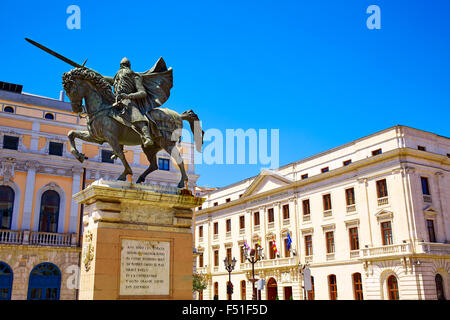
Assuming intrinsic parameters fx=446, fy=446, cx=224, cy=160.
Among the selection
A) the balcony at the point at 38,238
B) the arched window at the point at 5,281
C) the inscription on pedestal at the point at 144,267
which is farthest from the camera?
the balcony at the point at 38,238

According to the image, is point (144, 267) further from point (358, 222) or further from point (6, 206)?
point (358, 222)

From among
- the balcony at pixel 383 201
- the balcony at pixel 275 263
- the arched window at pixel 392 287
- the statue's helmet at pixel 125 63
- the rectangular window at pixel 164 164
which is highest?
the rectangular window at pixel 164 164

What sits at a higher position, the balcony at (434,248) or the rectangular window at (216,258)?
the rectangular window at (216,258)

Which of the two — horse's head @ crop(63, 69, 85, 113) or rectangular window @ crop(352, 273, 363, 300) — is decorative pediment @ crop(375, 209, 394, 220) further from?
horse's head @ crop(63, 69, 85, 113)

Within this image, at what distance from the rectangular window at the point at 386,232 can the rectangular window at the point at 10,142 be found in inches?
1212

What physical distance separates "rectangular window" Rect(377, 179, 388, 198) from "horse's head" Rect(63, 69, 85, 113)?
34244 millimetres

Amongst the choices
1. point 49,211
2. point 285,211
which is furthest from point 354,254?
point 49,211

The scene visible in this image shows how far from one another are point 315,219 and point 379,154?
32.6 ft

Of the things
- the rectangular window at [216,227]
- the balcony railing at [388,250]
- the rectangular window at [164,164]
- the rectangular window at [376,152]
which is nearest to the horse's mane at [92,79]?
the rectangular window at [164,164]

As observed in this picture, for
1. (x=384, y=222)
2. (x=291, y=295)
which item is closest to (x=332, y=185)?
(x=384, y=222)

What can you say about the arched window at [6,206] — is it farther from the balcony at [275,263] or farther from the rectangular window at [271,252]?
the rectangular window at [271,252]

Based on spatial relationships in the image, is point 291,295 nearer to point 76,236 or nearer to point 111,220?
point 76,236

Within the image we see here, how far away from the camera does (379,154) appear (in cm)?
3862

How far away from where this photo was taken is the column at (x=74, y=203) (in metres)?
35.3
